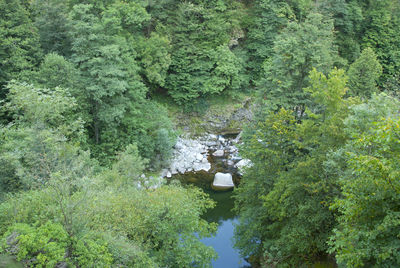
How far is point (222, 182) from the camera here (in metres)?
23.5

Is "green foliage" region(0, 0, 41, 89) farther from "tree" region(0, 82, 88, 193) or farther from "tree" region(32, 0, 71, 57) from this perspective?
"tree" region(0, 82, 88, 193)

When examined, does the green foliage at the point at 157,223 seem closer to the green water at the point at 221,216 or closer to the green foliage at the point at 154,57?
the green water at the point at 221,216

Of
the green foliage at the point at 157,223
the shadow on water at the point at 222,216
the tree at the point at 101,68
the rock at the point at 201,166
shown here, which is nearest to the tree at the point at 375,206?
the shadow on water at the point at 222,216

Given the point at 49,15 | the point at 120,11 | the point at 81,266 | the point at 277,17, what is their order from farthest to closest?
the point at 277,17 → the point at 120,11 → the point at 49,15 → the point at 81,266

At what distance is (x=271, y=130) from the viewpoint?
48.9 feet

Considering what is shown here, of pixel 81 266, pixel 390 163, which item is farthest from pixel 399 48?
pixel 81 266

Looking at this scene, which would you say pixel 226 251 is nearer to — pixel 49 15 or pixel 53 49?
pixel 53 49

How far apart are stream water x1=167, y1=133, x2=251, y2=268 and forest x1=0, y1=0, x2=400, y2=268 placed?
923mm

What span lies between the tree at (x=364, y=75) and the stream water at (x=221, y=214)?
11139 mm

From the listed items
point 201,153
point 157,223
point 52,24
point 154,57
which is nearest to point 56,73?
point 52,24

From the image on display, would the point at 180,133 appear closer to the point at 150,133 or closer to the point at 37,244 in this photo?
the point at 150,133

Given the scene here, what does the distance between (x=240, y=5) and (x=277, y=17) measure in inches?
169

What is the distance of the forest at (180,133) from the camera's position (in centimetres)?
836

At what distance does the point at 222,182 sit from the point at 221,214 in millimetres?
2965
